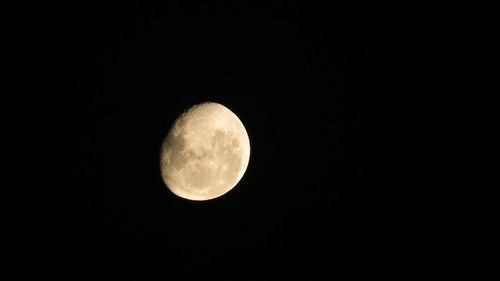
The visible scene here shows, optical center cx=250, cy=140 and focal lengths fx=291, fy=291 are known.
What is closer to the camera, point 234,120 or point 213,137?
point 213,137

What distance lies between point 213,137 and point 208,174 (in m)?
0.35

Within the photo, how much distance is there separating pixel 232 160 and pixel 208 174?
29 centimetres

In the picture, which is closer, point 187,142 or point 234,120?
point 187,142

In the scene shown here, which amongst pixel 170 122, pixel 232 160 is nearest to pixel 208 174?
pixel 232 160

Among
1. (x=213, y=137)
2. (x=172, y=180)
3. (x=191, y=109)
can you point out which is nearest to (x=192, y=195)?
(x=172, y=180)

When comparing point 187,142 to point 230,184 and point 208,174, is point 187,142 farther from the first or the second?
point 230,184

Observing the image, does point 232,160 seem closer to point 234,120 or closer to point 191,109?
point 234,120

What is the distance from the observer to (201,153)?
2709mm

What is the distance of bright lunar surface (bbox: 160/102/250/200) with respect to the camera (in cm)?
273

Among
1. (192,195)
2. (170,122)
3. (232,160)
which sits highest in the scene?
(170,122)

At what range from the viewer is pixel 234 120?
A: 3.04 metres

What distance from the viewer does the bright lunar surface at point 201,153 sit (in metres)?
2.73

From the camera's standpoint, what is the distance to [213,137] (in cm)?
277

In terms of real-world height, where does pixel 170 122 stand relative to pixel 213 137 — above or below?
above
